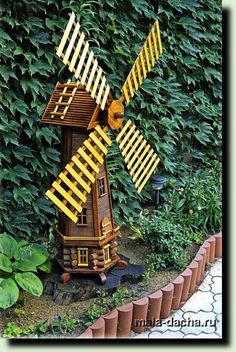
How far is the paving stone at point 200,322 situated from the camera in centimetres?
352

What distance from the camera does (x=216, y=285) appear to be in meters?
4.08

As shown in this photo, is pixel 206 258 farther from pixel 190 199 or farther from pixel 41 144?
pixel 41 144

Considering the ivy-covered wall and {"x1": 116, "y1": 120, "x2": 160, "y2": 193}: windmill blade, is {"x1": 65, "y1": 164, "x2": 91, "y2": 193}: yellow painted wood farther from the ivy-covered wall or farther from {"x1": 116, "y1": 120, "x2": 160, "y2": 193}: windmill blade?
the ivy-covered wall

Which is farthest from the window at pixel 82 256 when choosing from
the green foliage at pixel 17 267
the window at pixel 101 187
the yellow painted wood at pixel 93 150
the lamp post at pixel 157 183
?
the lamp post at pixel 157 183

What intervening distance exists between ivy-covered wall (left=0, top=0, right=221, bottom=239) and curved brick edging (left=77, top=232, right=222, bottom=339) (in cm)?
105

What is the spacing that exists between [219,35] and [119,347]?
3.37m

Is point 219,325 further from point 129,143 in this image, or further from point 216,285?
point 129,143

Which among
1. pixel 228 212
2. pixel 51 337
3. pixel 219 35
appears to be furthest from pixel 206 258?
pixel 219 35

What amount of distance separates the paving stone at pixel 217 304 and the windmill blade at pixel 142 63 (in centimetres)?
159

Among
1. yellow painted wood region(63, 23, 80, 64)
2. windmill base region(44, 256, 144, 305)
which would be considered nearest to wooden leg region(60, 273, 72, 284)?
windmill base region(44, 256, 144, 305)

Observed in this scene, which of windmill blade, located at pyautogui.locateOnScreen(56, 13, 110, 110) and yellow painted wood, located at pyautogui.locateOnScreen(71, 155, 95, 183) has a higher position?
windmill blade, located at pyautogui.locateOnScreen(56, 13, 110, 110)

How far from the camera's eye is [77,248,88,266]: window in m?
3.54

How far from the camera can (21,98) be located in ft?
12.8

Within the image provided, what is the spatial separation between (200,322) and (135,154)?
1.25 meters
